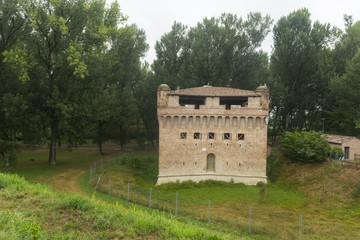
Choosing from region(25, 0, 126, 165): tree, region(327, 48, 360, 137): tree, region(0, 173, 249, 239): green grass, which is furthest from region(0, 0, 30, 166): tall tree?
region(327, 48, 360, 137): tree

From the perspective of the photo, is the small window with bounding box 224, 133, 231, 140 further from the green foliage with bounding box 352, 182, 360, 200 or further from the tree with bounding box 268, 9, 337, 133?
the tree with bounding box 268, 9, 337, 133

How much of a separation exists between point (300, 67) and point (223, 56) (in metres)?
12.7

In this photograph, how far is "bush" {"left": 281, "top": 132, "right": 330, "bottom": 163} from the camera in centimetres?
2714

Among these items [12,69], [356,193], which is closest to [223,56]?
[356,193]

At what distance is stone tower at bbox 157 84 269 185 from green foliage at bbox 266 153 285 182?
2.08 metres

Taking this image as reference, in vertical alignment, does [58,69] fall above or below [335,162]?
above

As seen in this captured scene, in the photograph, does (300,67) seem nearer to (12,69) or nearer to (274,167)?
(274,167)

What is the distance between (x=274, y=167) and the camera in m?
29.4

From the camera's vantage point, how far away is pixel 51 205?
11250 mm

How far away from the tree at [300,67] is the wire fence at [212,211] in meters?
24.7

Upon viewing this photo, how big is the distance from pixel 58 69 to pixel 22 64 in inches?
161

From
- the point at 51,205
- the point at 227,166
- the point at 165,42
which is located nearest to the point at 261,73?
the point at 165,42

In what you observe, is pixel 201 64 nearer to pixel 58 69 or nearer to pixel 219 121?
pixel 219 121

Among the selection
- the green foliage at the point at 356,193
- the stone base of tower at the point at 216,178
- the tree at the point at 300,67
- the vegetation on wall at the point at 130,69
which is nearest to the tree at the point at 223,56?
the vegetation on wall at the point at 130,69
